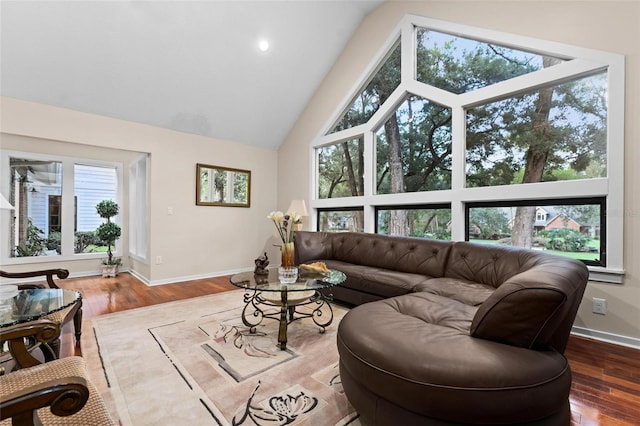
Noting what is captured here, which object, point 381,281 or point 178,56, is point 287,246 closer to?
point 381,281

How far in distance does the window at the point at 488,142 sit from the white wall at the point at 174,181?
1711 millimetres

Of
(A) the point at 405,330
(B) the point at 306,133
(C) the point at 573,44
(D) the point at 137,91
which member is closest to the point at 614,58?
(C) the point at 573,44

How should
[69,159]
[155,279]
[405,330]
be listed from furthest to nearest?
[69,159], [155,279], [405,330]

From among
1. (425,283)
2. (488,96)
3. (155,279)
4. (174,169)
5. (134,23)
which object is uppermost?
(134,23)

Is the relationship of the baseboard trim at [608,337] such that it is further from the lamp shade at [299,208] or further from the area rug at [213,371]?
the lamp shade at [299,208]

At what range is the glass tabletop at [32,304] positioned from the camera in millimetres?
1514

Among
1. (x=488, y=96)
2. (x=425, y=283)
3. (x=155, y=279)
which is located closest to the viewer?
(x=425, y=283)

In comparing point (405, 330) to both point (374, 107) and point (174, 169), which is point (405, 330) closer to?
point (374, 107)

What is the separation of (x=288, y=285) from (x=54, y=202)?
4945 mm

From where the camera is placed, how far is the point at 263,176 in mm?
5625

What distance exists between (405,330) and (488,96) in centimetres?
292

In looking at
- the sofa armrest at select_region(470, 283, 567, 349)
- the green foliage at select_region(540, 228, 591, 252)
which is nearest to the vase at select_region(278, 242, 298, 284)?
the sofa armrest at select_region(470, 283, 567, 349)

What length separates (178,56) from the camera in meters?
3.68

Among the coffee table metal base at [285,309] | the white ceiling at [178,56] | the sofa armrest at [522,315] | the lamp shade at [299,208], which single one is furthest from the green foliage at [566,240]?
the white ceiling at [178,56]
